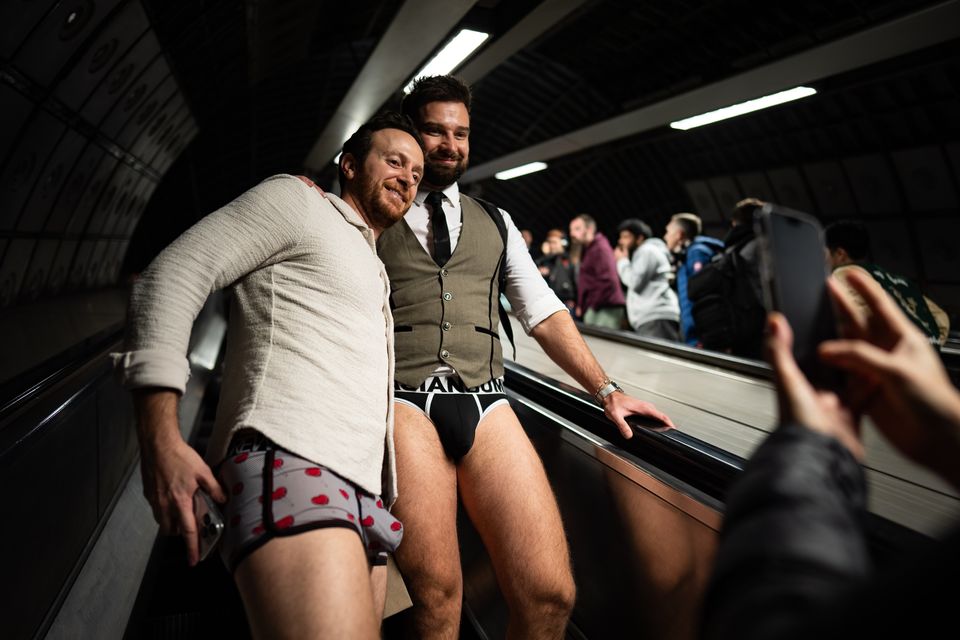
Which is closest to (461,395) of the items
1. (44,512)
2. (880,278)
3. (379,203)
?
(379,203)

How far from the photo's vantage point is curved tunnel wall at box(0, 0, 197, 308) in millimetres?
5199

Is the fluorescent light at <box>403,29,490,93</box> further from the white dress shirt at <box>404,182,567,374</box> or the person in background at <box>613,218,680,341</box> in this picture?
the white dress shirt at <box>404,182,567,374</box>

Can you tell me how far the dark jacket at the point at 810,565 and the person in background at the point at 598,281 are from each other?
5.90 m

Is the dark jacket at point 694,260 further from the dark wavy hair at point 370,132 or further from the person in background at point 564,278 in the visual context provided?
the dark wavy hair at point 370,132

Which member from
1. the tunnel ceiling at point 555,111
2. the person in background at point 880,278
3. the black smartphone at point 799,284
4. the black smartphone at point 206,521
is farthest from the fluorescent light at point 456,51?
the black smartphone at point 799,284

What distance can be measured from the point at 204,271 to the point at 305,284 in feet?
0.77

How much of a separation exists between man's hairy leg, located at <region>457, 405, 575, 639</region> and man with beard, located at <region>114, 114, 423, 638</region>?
386 mm

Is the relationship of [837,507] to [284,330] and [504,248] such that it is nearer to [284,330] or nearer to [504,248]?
[284,330]

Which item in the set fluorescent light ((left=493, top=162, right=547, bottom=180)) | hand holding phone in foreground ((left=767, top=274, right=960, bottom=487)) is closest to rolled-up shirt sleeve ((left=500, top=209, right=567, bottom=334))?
hand holding phone in foreground ((left=767, top=274, right=960, bottom=487))

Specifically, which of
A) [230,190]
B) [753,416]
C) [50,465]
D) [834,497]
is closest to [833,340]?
[834,497]

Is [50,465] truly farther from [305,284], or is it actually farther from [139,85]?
[139,85]

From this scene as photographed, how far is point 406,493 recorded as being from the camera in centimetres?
176

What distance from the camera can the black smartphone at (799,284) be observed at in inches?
29.6

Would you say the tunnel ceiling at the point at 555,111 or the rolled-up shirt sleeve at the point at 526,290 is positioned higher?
the tunnel ceiling at the point at 555,111
